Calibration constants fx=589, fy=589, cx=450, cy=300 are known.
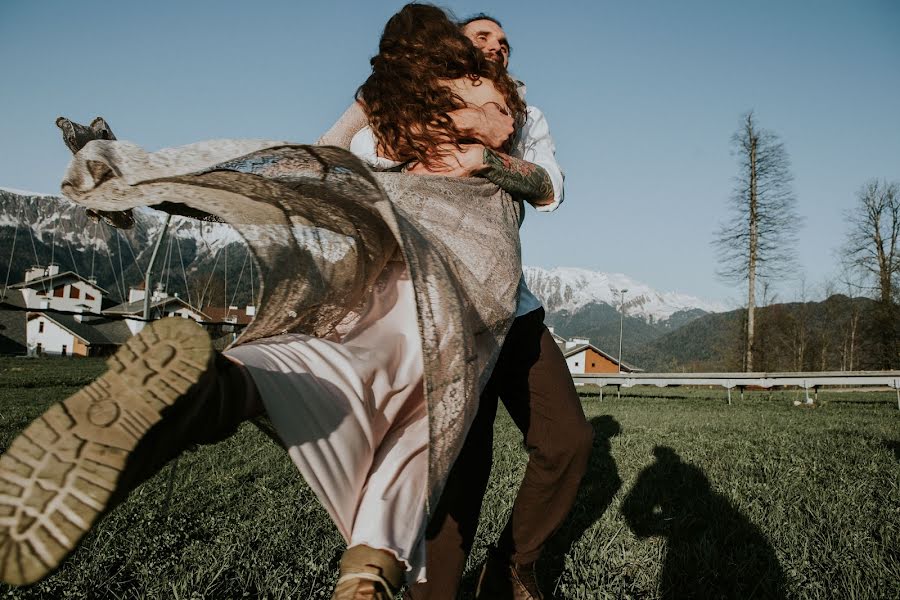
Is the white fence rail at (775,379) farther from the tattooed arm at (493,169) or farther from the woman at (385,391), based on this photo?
the woman at (385,391)

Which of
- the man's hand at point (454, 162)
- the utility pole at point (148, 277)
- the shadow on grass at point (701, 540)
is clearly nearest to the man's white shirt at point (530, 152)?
the man's hand at point (454, 162)

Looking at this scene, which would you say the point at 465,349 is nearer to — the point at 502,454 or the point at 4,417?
the point at 502,454

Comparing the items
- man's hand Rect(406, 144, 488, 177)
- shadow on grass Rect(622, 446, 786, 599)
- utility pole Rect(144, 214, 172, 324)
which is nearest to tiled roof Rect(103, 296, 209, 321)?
utility pole Rect(144, 214, 172, 324)

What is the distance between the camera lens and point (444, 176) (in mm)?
1917

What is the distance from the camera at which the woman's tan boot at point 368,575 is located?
1.30 meters

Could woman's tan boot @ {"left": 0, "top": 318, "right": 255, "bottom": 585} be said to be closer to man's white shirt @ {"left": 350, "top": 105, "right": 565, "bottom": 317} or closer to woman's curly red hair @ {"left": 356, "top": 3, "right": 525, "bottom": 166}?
man's white shirt @ {"left": 350, "top": 105, "right": 565, "bottom": 317}

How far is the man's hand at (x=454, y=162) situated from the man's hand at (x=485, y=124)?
0.08 meters

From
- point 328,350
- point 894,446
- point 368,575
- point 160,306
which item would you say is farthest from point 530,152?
point 894,446

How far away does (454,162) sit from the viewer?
2020 mm

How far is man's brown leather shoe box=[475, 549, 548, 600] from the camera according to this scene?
89.8 inches

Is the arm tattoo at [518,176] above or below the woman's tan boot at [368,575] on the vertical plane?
above

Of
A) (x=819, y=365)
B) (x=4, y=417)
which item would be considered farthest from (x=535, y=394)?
(x=819, y=365)

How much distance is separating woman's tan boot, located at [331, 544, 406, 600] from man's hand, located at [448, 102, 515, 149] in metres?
1.40

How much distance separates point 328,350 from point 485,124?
1.05m
